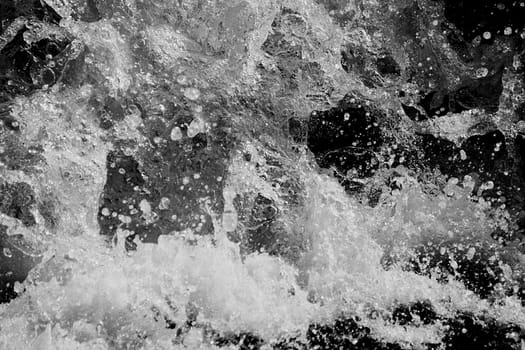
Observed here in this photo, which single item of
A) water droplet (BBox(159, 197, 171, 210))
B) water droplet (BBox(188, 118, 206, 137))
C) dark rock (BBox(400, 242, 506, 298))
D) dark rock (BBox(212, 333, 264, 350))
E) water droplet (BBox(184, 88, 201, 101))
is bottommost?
dark rock (BBox(212, 333, 264, 350))

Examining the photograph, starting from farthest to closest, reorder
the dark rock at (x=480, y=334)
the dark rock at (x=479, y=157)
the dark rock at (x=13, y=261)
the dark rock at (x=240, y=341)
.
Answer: the dark rock at (x=479, y=157) < the dark rock at (x=13, y=261) < the dark rock at (x=480, y=334) < the dark rock at (x=240, y=341)

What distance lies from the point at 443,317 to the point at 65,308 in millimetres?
1219

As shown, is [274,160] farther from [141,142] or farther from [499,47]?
[499,47]

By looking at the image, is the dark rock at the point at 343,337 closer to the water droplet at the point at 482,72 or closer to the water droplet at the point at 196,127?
the water droplet at the point at 196,127

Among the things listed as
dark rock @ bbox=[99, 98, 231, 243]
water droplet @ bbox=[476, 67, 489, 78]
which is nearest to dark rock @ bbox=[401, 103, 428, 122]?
water droplet @ bbox=[476, 67, 489, 78]

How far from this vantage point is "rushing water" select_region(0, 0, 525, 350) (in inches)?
73.3

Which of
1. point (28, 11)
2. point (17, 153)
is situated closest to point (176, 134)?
point (17, 153)

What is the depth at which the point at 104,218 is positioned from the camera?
2312 millimetres

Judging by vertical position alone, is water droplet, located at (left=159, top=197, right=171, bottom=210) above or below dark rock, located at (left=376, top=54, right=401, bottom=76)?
below

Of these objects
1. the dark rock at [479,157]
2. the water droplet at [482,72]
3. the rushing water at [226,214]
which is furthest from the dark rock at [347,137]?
the water droplet at [482,72]

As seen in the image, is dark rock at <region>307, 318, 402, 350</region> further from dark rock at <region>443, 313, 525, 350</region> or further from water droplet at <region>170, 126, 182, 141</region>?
water droplet at <region>170, 126, 182, 141</region>

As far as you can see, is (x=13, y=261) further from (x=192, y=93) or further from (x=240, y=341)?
(x=240, y=341)

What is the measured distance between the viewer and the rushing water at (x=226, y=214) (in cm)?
186

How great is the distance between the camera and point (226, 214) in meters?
2.19
